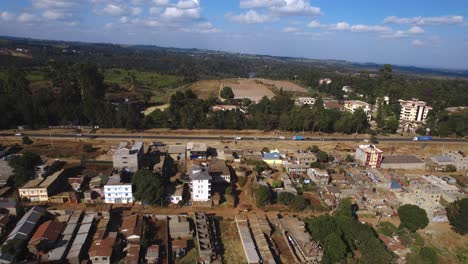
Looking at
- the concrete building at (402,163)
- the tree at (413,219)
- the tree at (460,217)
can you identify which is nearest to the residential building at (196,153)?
the tree at (413,219)

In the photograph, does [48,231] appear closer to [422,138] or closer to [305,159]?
[305,159]

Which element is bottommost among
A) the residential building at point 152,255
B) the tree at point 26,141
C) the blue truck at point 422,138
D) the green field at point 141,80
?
the residential building at point 152,255

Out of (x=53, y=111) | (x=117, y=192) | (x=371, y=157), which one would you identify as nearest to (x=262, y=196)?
(x=117, y=192)

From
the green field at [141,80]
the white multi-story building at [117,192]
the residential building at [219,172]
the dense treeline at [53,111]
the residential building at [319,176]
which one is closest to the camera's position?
the white multi-story building at [117,192]

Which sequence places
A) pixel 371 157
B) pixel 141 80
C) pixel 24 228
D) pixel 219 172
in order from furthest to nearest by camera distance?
1. pixel 141 80
2. pixel 371 157
3. pixel 219 172
4. pixel 24 228

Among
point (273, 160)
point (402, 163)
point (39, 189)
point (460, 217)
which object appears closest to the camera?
point (460, 217)

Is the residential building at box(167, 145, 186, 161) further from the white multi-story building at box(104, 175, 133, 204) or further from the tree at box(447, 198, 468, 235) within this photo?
the tree at box(447, 198, 468, 235)

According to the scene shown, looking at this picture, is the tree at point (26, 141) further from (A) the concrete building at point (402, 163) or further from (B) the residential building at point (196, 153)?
(A) the concrete building at point (402, 163)

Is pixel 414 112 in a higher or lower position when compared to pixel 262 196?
higher
